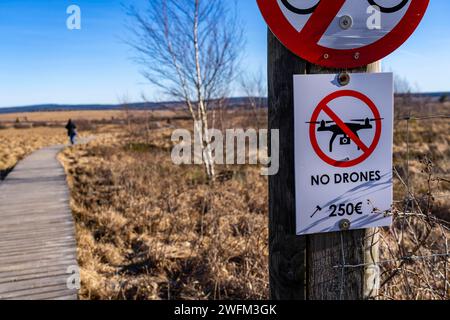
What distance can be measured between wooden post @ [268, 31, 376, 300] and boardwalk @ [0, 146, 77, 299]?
2895 mm

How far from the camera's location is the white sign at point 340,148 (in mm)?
1244

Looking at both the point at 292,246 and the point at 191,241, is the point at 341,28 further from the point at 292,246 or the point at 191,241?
the point at 191,241

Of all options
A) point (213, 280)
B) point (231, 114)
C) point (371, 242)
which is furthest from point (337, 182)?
point (231, 114)

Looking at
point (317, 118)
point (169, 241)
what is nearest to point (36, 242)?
point (169, 241)

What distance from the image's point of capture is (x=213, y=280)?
4172 millimetres

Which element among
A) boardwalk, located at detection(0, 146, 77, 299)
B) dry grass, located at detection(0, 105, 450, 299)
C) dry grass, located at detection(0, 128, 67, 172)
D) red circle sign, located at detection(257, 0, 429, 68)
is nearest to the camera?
red circle sign, located at detection(257, 0, 429, 68)

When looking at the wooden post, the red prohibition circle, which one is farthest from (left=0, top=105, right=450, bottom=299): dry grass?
the red prohibition circle

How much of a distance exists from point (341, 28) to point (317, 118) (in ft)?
1.01

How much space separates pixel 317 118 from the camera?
1245mm

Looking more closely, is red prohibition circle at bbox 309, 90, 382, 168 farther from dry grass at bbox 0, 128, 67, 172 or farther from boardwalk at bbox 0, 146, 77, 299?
dry grass at bbox 0, 128, 67, 172

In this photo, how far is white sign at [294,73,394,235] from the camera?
1.24 metres

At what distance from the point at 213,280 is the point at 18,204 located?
18.0ft

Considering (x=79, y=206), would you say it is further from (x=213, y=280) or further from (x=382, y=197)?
(x=382, y=197)

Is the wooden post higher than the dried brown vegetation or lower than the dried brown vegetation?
higher
